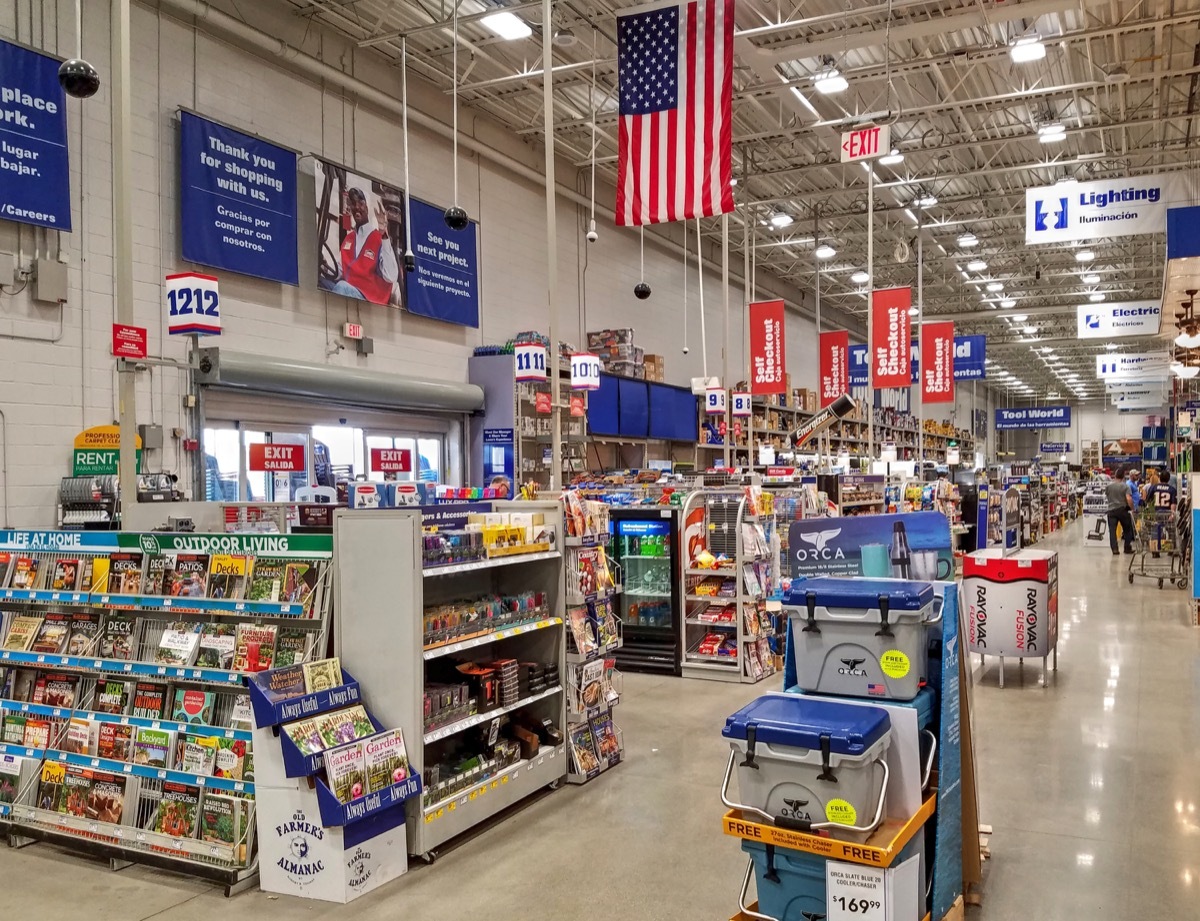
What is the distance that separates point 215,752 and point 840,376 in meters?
15.9

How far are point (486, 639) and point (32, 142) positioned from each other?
5842 millimetres

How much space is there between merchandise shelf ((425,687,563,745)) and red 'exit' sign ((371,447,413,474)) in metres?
5.42

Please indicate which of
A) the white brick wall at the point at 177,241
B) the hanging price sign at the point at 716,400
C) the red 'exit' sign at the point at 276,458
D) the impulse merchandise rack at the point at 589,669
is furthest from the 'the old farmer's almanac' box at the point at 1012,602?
the white brick wall at the point at 177,241

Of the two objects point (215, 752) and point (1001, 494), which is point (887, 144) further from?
point (1001, 494)

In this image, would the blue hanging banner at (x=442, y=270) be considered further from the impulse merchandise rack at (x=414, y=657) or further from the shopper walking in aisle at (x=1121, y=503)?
the shopper walking in aisle at (x=1121, y=503)

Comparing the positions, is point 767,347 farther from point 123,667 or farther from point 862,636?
point 862,636

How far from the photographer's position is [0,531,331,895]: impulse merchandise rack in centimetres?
414

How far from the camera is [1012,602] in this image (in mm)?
7848

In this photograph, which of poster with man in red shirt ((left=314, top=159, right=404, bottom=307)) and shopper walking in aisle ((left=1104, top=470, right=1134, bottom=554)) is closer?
poster with man in red shirt ((left=314, top=159, right=404, bottom=307))

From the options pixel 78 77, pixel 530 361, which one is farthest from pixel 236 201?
pixel 78 77

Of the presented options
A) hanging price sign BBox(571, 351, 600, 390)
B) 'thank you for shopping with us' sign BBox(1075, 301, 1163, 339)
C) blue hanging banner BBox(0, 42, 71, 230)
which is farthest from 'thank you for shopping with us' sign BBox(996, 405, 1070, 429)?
blue hanging banner BBox(0, 42, 71, 230)

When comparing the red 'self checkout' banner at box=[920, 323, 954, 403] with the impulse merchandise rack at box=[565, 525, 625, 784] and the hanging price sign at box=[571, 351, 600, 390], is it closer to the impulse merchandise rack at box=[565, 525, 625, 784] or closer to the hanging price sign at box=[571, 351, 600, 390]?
the hanging price sign at box=[571, 351, 600, 390]

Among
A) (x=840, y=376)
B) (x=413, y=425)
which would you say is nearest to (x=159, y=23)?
(x=413, y=425)

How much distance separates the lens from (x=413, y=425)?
38.8 feet
